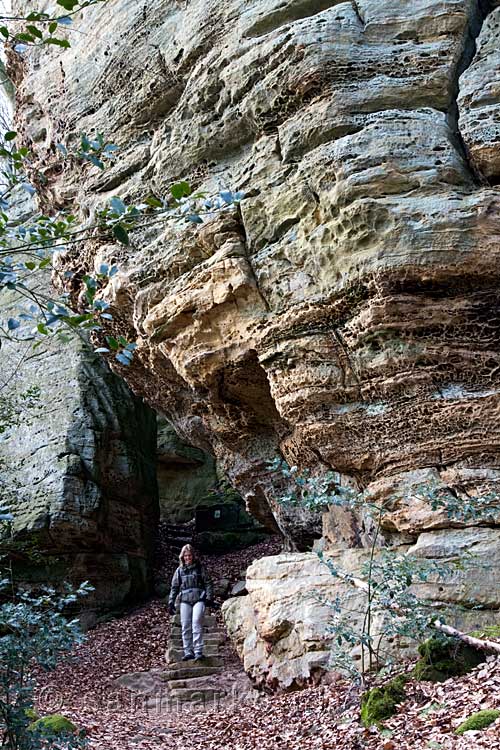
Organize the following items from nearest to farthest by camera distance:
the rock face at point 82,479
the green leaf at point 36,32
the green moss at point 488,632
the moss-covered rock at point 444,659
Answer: the green leaf at point 36,32 < the moss-covered rock at point 444,659 < the green moss at point 488,632 < the rock face at point 82,479

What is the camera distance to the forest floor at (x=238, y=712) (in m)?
5.37

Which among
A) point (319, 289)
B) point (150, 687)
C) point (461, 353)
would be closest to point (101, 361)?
point (150, 687)

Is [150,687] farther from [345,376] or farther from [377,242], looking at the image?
[377,242]

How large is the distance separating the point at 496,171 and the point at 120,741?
790 cm

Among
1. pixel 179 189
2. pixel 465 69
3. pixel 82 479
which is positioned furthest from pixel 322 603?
pixel 82 479

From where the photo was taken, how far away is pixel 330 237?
28.1 feet

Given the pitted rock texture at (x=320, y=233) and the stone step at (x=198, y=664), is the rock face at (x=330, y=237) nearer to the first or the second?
the pitted rock texture at (x=320, y=233)

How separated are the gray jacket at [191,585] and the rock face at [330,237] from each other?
2023 mm

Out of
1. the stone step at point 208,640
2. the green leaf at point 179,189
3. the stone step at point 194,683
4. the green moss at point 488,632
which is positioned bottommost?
the stone step at point 194,683

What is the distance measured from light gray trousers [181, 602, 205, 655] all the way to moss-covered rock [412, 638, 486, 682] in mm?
5345

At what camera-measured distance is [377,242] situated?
8.15 meters

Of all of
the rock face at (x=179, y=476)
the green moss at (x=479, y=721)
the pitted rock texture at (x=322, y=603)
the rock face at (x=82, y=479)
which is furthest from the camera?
the rock face at (x=179, y=476)

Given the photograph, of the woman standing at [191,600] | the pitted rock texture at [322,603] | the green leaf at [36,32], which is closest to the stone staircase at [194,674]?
the woman standing at [191,600]

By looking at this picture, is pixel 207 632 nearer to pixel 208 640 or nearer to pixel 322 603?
pixel 208 640
